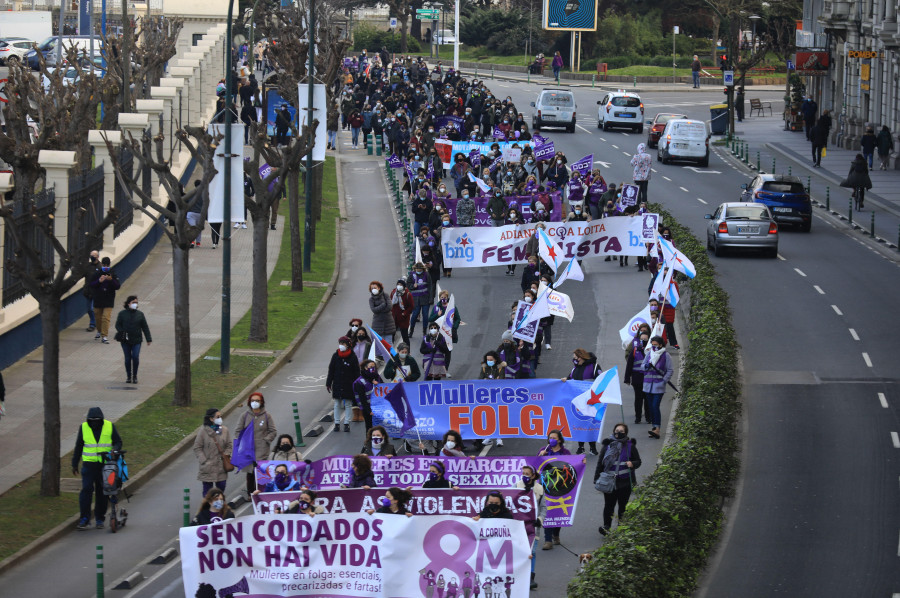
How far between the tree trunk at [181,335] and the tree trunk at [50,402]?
4526 millimetres

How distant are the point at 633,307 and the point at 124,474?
48.3ft

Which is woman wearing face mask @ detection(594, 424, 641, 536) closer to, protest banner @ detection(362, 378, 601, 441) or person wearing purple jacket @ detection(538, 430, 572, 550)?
person wearing purple jacket @ detection(538, 430, 572, 550)

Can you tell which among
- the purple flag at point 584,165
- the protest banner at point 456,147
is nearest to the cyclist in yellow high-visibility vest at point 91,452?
the purple flag at point 584,165

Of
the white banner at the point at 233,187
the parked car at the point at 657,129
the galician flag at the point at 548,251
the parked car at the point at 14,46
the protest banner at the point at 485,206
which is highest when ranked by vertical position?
the parked car at the point at 14,46

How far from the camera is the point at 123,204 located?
33.7 metres

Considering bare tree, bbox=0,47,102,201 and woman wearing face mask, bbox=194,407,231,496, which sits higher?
bare tree, bbox=0,47,102,201

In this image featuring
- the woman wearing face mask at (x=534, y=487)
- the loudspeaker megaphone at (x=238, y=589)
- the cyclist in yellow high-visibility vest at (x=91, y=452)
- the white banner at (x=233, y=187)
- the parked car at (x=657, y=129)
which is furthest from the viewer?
the parked car at (x=657, y=129)

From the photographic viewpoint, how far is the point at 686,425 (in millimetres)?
19094

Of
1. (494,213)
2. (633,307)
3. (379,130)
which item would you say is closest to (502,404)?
(633,307)

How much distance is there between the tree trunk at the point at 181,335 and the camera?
23.3 m

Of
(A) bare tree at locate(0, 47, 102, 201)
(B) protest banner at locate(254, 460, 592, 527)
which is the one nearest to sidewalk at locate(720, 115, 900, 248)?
(A) bare tree at locate(0, 47, 102, 201)

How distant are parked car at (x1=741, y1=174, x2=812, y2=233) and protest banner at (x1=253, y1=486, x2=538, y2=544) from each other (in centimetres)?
2522

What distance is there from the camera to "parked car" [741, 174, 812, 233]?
39.1m

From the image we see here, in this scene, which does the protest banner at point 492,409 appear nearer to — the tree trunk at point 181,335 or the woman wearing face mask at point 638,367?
the woman wearing face mask at point 638,367
